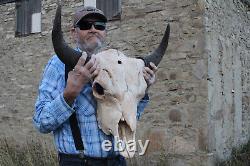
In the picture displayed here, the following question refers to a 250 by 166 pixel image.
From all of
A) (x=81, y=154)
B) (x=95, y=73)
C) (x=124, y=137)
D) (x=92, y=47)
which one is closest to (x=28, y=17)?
(x=92, y=47)

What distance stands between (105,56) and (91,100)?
304 mm

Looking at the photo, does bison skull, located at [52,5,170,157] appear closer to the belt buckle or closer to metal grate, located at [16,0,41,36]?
the belt buckle

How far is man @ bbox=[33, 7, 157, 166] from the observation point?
6.82ft

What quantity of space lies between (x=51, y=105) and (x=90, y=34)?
54 centimetres

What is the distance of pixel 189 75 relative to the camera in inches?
244

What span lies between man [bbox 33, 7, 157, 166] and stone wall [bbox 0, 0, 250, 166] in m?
3.84

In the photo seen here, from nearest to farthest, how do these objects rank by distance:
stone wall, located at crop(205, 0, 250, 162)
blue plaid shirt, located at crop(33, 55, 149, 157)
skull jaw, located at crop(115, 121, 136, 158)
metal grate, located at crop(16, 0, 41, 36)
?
skull jaw, located at crop(115, 121, 136, 158), blue plaid shirt, located at crop(33, 55, 149, 157), stone wall, located at crop(205, 0, 250, 162), metal grate, located at crop(16, 0, 41, 36)

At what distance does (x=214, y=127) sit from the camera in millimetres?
6242

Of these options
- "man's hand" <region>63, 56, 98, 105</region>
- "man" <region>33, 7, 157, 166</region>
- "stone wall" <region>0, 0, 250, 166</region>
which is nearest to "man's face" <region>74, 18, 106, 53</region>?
"man" <region>33, 7, 157, 166</region>

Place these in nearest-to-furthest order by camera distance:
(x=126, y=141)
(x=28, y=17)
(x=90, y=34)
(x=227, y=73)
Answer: (x=126, y=141) → (x=90, y=34) → (x=227, y=73) → (x=28, y=17)

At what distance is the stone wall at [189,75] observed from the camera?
19.9 feet

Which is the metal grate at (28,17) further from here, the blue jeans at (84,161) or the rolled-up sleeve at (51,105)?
the blue jeans at (84,161)

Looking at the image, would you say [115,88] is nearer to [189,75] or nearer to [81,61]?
[81,61]

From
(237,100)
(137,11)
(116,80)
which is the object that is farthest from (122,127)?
(237,100)
